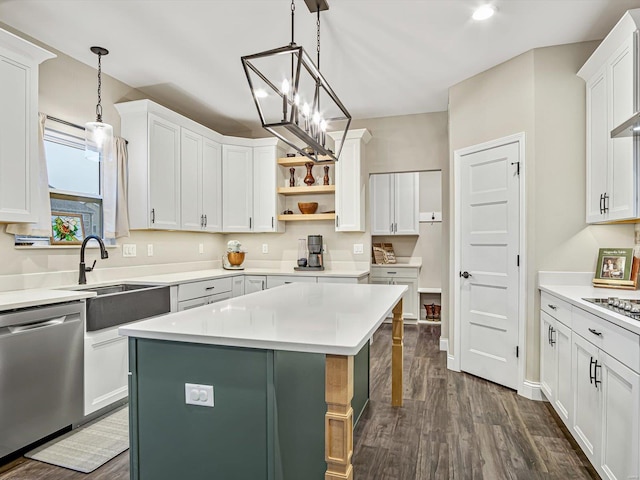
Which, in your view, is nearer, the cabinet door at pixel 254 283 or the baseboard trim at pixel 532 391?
the baseboard trim at pixel 532 391

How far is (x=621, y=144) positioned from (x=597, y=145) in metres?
0.30

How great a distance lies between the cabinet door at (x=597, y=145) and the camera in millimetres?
2681

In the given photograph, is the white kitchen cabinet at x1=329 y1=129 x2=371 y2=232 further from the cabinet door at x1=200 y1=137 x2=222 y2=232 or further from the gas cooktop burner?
the gas cooktop burner

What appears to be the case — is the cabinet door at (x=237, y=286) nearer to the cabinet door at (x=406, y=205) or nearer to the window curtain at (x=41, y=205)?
the window curtain at (x=41, y=205)

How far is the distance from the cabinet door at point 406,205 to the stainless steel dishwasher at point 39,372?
186 inches

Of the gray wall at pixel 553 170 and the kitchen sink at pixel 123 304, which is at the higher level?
the gray wall at pixel 553 170

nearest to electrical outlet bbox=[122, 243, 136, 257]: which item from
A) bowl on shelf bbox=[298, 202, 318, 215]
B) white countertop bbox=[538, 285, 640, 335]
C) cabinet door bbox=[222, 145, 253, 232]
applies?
cabinet door bbox=[222, 145, 253, 232]

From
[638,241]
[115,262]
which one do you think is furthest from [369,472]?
[115,262]

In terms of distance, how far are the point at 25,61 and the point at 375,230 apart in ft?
15.8

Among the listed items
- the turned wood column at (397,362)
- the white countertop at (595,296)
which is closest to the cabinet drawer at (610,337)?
the white countertop at (595,296)

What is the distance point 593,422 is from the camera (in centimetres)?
201

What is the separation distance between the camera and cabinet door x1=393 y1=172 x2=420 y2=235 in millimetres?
6223

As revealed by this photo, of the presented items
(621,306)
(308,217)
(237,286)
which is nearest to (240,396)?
(621,306)

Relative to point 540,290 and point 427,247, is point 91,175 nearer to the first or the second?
point 540,290
